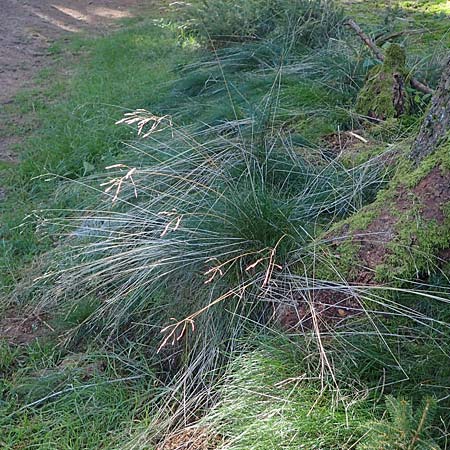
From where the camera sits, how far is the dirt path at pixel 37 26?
19.6ft

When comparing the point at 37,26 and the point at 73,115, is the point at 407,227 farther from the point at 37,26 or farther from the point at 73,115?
the point at 37,26

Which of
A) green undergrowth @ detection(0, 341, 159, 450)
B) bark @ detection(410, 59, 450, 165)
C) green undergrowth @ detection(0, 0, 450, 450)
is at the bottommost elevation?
green undergrowth @ detection(0, 341, 159, 450)

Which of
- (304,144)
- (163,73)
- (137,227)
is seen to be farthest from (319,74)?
(137,227)

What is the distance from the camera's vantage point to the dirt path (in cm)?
596

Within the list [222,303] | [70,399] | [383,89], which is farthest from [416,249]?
[383,89]

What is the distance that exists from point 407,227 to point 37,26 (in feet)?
20.0

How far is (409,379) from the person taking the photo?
1.98 metres

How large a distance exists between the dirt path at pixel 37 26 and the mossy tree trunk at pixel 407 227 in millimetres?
3648

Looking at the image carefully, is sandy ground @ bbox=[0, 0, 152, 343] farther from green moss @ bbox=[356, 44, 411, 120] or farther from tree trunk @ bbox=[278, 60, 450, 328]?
tree trunk @ bbox=[278, 60, 450, 328]

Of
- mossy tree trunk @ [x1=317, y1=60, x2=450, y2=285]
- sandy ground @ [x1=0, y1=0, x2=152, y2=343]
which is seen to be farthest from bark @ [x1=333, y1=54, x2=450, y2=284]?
sandy ground @ [x1=0, y1=0, x2=152, y2=343]

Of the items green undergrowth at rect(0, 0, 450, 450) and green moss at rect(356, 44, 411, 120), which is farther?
Answer: green moss at rect(356, 44, 411, 120)

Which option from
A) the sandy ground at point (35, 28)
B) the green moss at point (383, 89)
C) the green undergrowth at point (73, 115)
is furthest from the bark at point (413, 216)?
the sandy ground at point (35, 28)

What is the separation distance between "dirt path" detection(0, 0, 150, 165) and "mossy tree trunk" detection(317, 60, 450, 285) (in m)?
3.65

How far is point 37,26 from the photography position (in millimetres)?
7348
